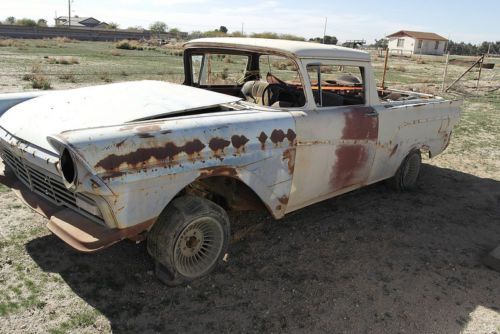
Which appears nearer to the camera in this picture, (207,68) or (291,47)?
(291,47)

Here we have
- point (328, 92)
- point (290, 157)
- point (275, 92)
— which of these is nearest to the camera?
point (290, 157)

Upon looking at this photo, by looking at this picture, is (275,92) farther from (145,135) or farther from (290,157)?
(145,135)

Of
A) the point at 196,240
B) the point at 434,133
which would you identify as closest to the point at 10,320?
the point at 196,240

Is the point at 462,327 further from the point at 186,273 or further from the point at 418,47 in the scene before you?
the point at 418,47

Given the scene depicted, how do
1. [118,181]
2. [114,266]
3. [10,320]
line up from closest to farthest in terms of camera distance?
[118,181] → [10,320] → [114,266]

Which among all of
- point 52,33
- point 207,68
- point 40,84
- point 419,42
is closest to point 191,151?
point 207,68

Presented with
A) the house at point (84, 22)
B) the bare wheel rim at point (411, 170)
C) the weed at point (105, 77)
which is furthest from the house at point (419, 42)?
the bare wheel rim at point (411, 170)

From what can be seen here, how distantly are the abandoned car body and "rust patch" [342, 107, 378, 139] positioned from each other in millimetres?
15

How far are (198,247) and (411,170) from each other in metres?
3.22

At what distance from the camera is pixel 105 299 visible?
2.90 m

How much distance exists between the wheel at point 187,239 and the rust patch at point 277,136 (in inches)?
26.4

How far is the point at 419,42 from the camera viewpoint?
7231cm

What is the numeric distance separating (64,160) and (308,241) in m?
2.25

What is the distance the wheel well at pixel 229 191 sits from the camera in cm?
337
